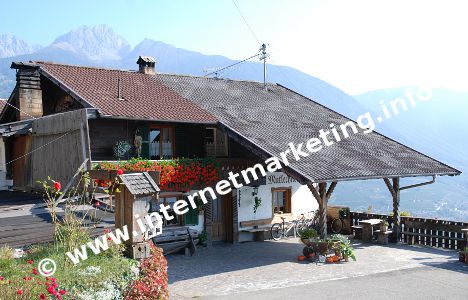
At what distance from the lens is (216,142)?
1914cm

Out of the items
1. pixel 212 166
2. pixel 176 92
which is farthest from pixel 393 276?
pixel 176 92

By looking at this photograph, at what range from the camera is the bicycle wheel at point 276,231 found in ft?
65.1

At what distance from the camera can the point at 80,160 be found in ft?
43.4

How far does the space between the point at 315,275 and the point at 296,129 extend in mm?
7770

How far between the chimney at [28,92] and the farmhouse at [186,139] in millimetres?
37

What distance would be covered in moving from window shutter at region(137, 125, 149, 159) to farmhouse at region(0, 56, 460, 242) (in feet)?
0.13

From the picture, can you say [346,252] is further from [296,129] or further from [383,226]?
[296,129]

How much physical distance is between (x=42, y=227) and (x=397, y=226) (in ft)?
45.2

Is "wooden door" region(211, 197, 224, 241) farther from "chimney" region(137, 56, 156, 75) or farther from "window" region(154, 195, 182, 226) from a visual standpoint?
"chimney" region(137, 56, 156, 75)

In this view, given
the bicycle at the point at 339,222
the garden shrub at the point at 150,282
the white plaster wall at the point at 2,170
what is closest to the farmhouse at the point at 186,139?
the white plaster wall at the point at 2,170

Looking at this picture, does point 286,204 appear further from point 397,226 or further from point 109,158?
point 109,158

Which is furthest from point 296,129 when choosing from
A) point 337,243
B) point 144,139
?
point 144,139

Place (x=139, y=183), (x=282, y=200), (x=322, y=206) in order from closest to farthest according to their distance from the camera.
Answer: (x=139, y=183)
(x=322, y=206)
(x=282, y=200)

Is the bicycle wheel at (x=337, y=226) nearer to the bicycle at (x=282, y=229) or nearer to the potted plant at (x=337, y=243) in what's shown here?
the bicycle at (x=282, y=229)
